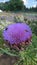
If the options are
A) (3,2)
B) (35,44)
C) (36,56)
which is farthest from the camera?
(3,2)

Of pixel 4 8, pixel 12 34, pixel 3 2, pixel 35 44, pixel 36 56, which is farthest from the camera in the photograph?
pixel 3 2

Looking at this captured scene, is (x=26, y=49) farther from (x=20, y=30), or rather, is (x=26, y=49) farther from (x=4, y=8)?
(x=4, y=8)

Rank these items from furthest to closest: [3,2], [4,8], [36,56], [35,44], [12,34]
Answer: [3,2] → [4,8] → [35,44] → [36,56] → [12,34]

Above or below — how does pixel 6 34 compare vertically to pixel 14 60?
above

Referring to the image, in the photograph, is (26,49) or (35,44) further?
(35,44)

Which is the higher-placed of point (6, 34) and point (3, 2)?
point (6, 34)

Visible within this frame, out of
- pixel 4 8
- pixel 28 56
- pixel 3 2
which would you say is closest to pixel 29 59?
pixel 28 56

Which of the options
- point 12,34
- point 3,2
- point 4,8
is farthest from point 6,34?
point 3,2

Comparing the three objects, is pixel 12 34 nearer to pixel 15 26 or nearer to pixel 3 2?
pixel 15 26

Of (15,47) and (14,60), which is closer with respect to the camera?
(15,47)

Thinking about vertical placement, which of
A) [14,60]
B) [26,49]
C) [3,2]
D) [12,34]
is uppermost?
[12,34]
